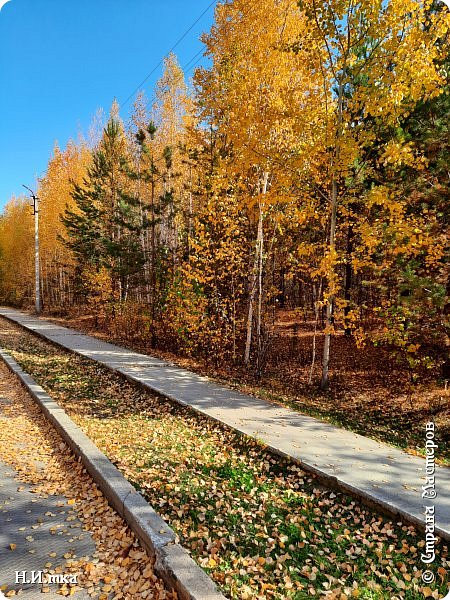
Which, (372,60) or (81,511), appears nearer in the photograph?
(81,511)

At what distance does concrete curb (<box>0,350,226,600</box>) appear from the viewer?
271 centimetres

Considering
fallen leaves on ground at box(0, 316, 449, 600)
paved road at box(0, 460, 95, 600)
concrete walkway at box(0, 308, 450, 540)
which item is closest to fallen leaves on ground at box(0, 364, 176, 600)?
paved road at box(0, 460, 95, 600)

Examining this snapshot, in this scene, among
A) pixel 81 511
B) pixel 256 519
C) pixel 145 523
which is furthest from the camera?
pixel 81 511

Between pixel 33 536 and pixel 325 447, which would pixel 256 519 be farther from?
pixel 33 536

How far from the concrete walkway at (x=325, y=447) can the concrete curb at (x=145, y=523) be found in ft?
6.25

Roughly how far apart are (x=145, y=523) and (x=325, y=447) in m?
2.62

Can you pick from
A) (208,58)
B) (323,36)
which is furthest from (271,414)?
(208,58)

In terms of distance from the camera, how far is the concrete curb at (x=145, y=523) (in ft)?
8.88

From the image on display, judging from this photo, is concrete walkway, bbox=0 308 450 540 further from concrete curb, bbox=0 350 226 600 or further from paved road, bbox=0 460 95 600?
paved road, bbox=0 460 95 600

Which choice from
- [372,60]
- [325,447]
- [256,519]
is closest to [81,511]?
[256,519]

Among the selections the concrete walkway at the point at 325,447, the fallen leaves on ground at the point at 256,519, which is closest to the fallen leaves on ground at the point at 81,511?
the fallen leaves on ground at the point at 256,519

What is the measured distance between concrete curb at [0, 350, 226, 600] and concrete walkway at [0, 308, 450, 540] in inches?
75.0

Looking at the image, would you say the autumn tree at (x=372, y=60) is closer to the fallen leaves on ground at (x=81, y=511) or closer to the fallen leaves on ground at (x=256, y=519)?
the fallen leaves on ground at (x=256, y=519)

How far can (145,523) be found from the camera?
3.42 meters
